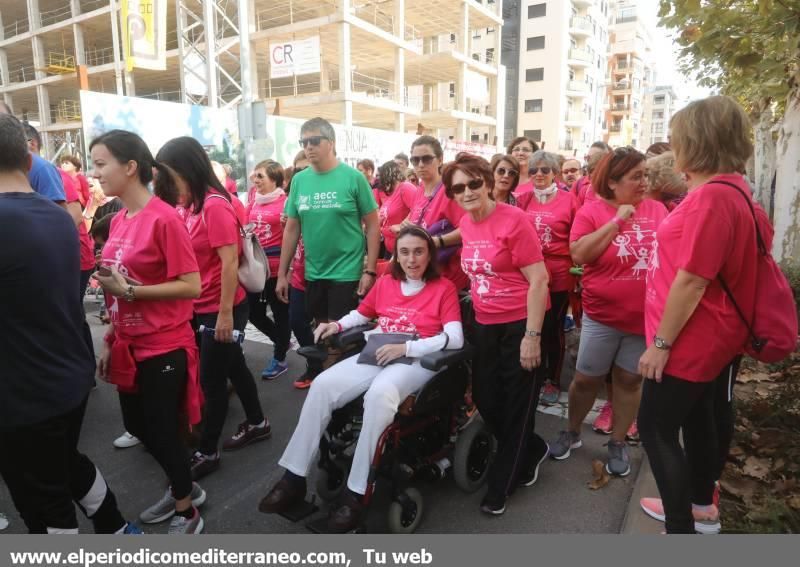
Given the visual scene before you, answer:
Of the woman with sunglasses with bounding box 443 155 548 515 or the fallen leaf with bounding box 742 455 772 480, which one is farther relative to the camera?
the fallen leaf with bounding box 742 455 772 480

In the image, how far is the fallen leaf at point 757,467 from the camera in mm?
2961

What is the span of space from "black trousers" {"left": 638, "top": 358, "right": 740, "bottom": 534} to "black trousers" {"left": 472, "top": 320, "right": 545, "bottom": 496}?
0.65 m

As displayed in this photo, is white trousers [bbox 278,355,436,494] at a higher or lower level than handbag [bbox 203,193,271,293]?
lower

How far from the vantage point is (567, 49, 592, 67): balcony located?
4428 cm

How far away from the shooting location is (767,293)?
199cm

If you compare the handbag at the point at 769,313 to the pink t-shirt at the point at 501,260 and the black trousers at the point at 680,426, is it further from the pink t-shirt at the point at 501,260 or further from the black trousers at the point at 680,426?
the pink t-shirt at the point at 501,260

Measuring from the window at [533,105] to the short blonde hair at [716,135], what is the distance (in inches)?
1809

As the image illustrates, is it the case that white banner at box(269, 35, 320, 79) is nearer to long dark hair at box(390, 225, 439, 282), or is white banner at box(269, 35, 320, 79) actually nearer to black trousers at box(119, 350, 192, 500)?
long dark hair at box(390, 225, 439, 282)

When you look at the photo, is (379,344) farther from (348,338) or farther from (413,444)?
(413,444)

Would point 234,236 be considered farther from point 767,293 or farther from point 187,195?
point 767,293

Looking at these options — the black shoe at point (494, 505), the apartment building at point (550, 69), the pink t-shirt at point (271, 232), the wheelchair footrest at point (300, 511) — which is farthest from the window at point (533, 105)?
the wheelchair footrest at point (300, 511)

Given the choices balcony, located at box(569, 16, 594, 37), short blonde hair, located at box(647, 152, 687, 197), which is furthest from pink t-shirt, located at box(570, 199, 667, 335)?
balcony, located at box(569, 16, 594, 37)

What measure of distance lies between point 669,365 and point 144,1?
1698 cm
